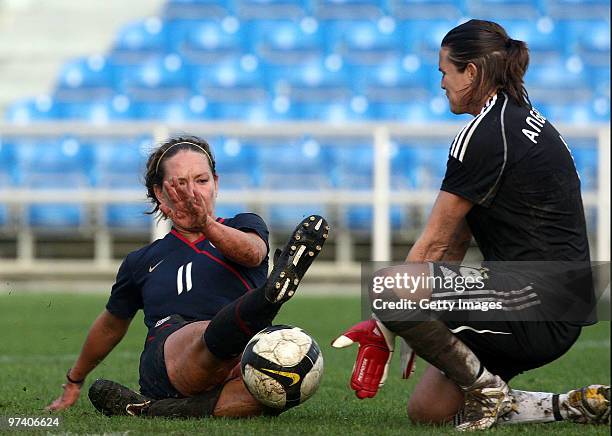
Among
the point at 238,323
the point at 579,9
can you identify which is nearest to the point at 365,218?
the point at 579,9

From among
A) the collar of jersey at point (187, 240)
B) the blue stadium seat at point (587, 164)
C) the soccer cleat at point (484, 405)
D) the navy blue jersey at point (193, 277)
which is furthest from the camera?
the blue stadium seat at point (587, 164)

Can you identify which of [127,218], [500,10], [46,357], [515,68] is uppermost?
[500,10]

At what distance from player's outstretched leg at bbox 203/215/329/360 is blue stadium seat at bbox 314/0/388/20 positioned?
12.3 m

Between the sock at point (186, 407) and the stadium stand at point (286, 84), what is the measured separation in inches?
323

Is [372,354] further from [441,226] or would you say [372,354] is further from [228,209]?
[228,209]

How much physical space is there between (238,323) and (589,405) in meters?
1.13

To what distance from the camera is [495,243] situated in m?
3.45

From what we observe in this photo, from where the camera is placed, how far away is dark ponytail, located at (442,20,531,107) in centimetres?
343

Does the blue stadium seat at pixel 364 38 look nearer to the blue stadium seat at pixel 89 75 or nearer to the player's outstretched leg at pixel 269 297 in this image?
the blue stadium seat at pixel 89 75

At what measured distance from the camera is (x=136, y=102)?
47.6 feet

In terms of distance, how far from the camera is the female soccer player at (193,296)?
339 cm

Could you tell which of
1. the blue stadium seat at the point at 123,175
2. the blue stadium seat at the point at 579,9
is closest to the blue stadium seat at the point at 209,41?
the blue stadium seat at the point at 123,175

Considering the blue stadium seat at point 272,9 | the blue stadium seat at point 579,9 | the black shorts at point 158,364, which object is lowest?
the black shorts at point 158,364

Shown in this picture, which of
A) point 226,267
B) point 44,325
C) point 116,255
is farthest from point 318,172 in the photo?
point 226,267
